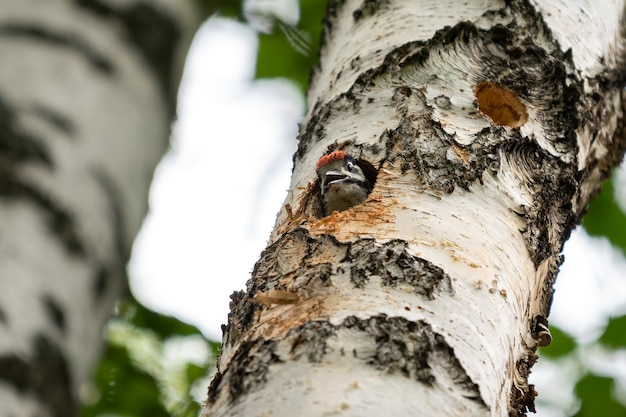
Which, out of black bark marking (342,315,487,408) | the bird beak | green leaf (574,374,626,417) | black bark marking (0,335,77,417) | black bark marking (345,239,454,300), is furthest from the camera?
green leaf (574,374,626,417)

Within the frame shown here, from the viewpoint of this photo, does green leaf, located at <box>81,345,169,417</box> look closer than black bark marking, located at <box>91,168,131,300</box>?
No

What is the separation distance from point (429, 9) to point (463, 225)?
79cm

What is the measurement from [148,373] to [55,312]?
5.81 ft

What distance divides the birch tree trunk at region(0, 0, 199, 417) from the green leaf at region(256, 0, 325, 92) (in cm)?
110

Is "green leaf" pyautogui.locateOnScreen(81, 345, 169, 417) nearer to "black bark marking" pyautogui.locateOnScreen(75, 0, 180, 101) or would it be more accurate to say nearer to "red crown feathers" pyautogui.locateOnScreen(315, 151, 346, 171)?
"black bark marking" pyautogui.locateOnScreen(75, 0, 180, 101)

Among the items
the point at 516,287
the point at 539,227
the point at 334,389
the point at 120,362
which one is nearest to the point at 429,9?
the point at 539,227

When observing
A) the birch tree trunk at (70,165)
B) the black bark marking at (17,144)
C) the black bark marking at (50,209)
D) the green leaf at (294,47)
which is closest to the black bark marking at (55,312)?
the birch tree trunk at (70,165)

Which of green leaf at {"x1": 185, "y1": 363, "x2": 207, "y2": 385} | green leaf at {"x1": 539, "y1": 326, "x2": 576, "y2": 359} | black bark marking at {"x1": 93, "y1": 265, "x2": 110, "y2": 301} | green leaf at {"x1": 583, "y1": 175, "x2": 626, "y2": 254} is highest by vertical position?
green leaf at {"x1": 583, "y1": 175, "x2": 626, "y2": 254}

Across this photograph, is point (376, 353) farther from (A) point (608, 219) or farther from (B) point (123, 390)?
(A) point (608, 219)

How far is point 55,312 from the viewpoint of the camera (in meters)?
2.03

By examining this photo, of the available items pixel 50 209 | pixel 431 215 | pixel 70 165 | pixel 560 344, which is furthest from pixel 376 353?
pixel 560 344

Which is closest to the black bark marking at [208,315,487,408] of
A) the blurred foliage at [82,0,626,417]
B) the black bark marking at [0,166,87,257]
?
the black bark marking at [0,166,87,257]

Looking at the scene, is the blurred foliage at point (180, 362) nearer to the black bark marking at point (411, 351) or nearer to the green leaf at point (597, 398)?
the green leaf at point (597, 398)

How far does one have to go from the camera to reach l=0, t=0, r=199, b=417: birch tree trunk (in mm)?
1959
